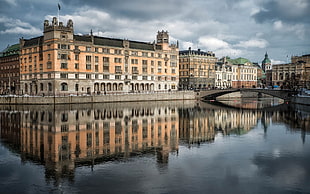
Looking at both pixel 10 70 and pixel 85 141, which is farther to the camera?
pixel 10 70

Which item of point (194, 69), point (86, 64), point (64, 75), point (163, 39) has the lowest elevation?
point (64, 75)

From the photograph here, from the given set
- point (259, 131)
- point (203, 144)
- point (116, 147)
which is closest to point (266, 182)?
point (203, 144)

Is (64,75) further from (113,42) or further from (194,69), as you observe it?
(194,69)

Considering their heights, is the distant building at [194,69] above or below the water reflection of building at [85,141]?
above

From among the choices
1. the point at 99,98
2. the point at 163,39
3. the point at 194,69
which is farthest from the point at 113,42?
the point at 194,69

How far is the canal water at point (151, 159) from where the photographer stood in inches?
964

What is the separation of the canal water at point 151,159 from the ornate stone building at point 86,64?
6397 cm

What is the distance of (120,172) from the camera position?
1086 inches

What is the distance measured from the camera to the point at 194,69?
7156 inches

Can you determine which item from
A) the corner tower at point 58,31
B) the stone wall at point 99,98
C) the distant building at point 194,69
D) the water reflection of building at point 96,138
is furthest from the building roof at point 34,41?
the distant building at point 194,69

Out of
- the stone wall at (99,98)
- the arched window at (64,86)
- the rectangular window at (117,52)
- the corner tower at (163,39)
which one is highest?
the corner tower at (163,39)

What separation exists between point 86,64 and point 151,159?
9566 cm

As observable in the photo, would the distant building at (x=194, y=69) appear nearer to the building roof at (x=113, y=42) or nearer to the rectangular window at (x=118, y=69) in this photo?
the building roof at (x=113, y=42)

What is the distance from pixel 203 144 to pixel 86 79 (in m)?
88.0
